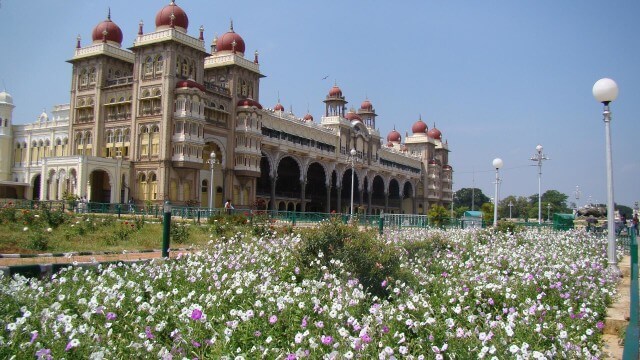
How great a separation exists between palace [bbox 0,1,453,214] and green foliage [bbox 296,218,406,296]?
25.7 meters

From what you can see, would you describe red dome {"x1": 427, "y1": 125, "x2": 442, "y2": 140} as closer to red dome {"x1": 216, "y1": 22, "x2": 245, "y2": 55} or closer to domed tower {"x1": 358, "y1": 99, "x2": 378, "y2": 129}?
domed tower {"x1": 358, "y1": 99, "x2": 378, "y2": 129}

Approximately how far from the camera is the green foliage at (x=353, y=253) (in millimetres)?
8516

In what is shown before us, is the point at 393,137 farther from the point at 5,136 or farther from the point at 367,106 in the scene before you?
the point at 5,136

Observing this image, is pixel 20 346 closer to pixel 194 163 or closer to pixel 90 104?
pixel 194 163

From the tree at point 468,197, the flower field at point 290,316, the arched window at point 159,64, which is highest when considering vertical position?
the arched window at point 159,64

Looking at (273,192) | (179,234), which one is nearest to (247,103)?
(273,192)

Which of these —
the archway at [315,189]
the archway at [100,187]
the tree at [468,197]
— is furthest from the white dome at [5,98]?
the tree at [468,197]

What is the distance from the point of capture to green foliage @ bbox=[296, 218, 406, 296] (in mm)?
8516

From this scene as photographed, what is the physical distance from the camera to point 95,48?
42.3 meters

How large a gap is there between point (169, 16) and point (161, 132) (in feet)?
29.2

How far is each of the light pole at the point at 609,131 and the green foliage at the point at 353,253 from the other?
503 cm

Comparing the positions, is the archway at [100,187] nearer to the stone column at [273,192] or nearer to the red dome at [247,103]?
the red dome at [247,103]

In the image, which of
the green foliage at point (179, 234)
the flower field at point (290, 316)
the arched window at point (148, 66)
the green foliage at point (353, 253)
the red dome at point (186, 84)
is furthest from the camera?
the arched window at point (148, 66)

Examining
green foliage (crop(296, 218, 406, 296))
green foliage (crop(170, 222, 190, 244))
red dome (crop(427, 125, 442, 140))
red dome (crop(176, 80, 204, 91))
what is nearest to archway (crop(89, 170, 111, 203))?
red dome (crop(176, 80, 204, 91))
